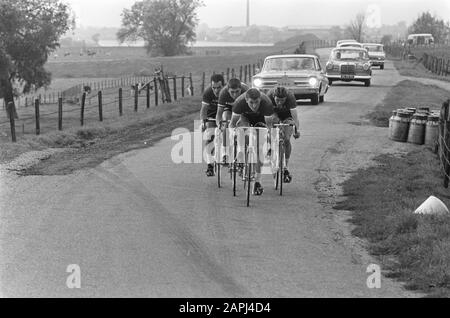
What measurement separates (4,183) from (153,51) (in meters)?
114

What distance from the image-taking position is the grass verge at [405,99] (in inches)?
1010

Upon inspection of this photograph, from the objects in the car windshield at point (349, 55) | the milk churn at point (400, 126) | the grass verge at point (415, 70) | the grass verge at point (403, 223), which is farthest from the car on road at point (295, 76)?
the grass verge at point (415, 70)

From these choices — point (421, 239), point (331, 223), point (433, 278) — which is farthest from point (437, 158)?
point (433, 278)

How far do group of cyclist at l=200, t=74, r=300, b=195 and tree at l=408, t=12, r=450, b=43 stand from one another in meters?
149

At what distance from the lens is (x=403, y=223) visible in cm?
1034

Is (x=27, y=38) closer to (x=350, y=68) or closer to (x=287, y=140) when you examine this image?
(x=350, y=68)

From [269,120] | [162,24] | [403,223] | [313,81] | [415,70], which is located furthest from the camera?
[162,24]

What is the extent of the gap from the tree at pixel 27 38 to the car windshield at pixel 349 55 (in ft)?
57.6

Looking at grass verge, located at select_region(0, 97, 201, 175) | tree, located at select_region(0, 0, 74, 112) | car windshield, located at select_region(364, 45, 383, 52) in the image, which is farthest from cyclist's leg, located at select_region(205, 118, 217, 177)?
car windshield, located at select_region(364, 45, 383, 52)

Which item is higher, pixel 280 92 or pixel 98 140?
pixel 280 92

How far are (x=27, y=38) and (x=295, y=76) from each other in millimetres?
25503

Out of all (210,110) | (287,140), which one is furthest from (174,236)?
(210,110)

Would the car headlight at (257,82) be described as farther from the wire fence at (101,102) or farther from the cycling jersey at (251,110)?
the cycling jersey at (251,110)

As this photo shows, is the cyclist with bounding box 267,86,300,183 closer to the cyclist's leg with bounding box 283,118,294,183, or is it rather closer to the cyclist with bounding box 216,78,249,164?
the cyclist's leg with bounding box 283,118,294,183
